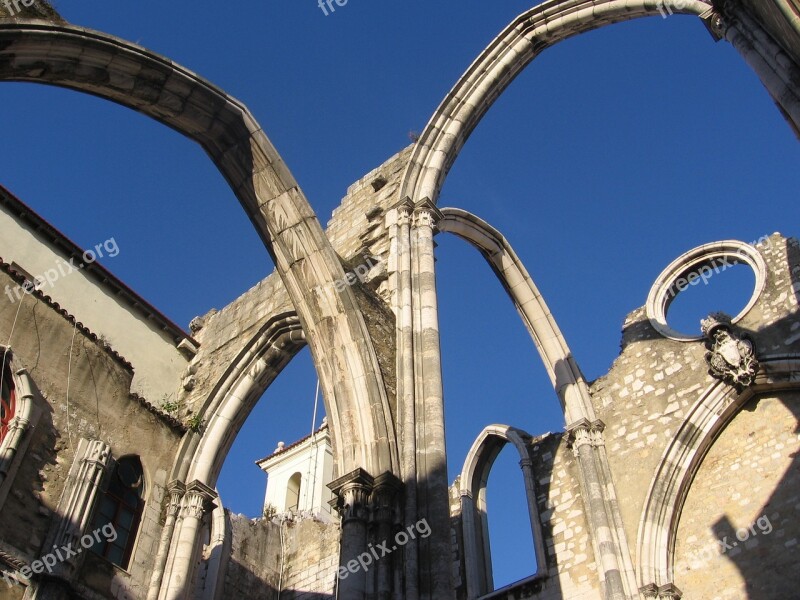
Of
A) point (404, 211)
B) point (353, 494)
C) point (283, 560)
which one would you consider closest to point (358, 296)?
point (404, 211)

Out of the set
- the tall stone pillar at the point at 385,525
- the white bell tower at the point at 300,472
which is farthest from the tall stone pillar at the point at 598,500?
the white bell tower at the point at 300,472

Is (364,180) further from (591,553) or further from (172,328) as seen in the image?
(591,553)

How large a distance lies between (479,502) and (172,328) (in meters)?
4.73

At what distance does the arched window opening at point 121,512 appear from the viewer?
8.52 m

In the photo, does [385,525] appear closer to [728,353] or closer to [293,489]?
[728,353]

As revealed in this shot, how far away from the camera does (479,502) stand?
11023 millimetres

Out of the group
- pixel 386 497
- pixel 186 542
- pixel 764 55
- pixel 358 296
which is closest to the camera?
pixel 386 497

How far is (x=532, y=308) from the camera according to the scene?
36.9 ft

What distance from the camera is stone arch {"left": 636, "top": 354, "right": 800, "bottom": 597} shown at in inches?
338

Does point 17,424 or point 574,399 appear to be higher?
point 574,399

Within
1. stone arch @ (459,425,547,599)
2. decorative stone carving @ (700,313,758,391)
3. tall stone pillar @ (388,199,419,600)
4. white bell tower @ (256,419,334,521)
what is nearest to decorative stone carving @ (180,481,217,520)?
stone arch @ (459,425,547,599)

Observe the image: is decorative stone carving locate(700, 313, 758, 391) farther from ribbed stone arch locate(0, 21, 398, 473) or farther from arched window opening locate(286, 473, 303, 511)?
arched window opening locate(286, 473, 303, 511)

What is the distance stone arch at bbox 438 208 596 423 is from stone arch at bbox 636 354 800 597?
1211 millimetres

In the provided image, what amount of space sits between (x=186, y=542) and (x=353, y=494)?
3950 millimetres
